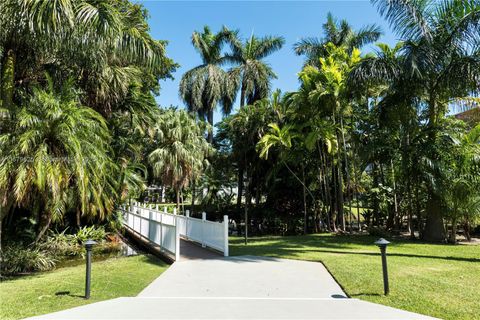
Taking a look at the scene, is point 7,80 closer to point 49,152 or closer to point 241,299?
point 49,152

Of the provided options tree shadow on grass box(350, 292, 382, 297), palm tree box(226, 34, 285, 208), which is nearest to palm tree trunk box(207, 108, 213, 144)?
palm tree box(226, 34, 285, 208)

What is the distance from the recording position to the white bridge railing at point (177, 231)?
960 cm

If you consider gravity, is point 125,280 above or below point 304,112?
below

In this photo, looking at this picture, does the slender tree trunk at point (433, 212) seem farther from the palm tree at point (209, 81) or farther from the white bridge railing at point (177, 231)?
the palm tree at point (209, 81)

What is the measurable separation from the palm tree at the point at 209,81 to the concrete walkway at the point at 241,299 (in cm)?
Result: 1988

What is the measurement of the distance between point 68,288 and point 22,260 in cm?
395

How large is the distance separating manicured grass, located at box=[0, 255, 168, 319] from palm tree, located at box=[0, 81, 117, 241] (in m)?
1.78

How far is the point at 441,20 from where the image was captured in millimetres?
11375

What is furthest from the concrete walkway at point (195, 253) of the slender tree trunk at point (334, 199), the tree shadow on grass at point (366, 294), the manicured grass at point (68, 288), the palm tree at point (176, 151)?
the palm tree at point (176, 151)

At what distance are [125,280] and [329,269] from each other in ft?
14.2

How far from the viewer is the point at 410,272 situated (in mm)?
7383

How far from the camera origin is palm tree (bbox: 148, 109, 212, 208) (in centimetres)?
2108

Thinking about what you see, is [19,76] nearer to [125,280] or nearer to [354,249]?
[125,280]

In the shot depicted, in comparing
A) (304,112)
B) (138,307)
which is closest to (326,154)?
(304,112)
